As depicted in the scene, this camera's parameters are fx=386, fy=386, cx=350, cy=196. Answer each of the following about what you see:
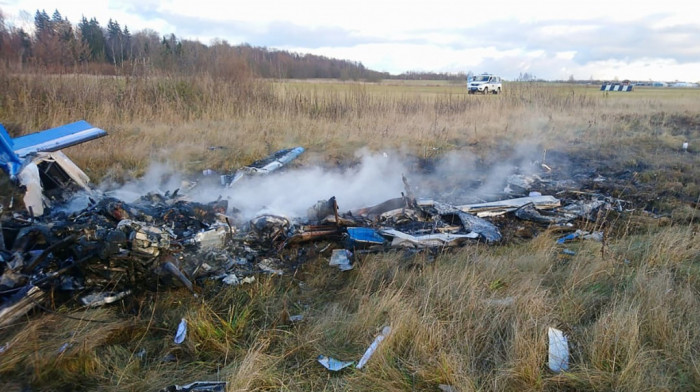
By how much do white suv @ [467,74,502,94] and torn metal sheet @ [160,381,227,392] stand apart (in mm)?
26643

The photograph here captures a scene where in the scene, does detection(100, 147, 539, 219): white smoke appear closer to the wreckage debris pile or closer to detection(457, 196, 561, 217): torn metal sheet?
the wreckage debris pile

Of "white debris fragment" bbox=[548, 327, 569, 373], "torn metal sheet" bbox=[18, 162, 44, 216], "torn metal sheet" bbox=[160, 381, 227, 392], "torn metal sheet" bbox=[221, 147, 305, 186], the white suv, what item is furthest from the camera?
the white suv

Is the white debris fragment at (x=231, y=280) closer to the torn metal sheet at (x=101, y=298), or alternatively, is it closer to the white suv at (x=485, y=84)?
the torn metal sheet at (x=101, y=298)

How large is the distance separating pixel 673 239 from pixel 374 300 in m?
3.39

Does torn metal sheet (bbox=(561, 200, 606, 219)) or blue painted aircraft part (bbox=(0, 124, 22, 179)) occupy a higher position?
blue painted aircraft part (bbox=(0, 124, 22, 179))

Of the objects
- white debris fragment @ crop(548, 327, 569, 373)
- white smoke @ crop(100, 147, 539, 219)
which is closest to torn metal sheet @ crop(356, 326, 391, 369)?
white debris fragment @ crop(548, 327, 569, 373)

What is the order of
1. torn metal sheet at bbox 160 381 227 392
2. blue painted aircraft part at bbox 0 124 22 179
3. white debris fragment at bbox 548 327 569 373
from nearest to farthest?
torn metal sheet at bbox 160 381 227 392, white debris fragment at bbox 548 327 569 373, blue painted aircraft part at bbox 0 124 22 179

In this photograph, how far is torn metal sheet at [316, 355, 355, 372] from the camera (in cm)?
251

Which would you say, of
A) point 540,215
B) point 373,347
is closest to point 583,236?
point 540,215

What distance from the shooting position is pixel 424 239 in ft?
14.2

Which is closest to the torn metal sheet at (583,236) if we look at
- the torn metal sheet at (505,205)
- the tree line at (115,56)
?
the torn metal sheet at (505,205)

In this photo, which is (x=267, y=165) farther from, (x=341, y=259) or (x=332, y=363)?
(x=332, y=363)

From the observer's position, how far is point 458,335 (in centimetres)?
268

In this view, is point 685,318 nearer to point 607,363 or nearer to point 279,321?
point 607,363
